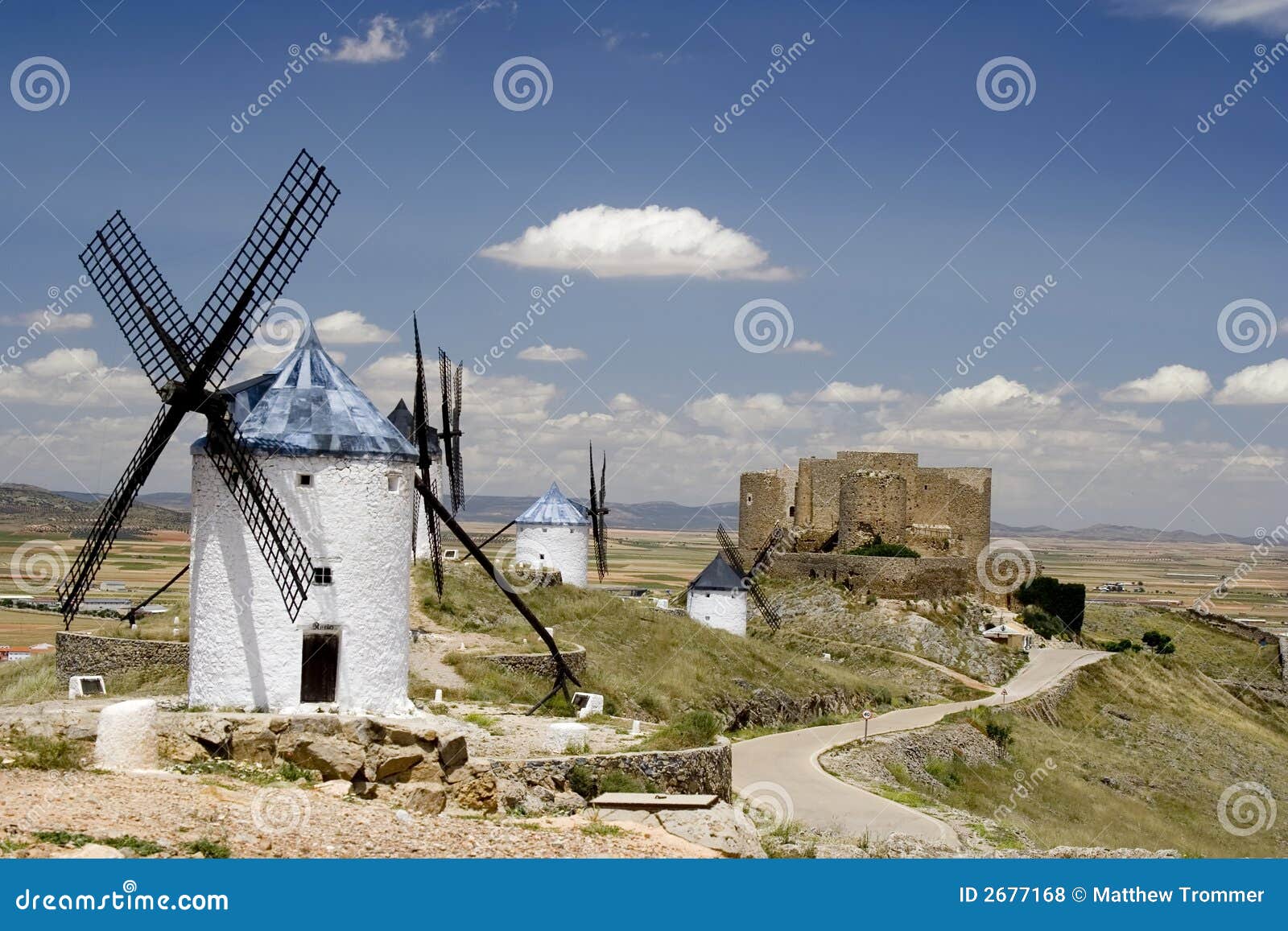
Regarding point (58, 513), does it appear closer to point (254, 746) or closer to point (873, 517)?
point (873, 517)

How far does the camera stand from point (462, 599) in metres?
29.9

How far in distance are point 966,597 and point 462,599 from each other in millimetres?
19475

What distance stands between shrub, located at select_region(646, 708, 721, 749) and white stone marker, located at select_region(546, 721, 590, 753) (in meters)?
0.83

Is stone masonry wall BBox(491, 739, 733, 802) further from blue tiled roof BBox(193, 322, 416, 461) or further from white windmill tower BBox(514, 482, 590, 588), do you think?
white windmill tower BBox(514, 482, 590, 588)

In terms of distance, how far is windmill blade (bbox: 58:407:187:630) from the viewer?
53.8ft

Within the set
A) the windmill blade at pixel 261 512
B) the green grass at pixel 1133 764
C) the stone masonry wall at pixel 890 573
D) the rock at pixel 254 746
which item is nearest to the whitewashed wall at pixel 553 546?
the stone masonry wall at pixel 890 573

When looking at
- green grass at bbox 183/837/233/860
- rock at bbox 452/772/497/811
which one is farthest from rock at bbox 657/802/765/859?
green grass at bbox 183/837/233/860

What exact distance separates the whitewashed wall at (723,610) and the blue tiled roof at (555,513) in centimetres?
411

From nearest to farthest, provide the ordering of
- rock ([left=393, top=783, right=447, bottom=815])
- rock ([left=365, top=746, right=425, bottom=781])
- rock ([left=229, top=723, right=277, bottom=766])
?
rock ([left=393, top=783, right=447, bottom=815])
rock ([left=365, top=746, right=425, bottom=781])
rock ([left=229, top=723, right=277, bottom=766])

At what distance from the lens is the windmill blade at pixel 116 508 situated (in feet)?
53.8

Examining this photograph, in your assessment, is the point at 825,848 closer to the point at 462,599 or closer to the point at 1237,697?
the point at 462,599

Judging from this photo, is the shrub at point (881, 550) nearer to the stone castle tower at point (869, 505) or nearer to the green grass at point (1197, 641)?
the stone castle tower at point (869, 505)

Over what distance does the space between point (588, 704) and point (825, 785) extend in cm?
397

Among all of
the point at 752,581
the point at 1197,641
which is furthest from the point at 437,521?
the point at 1197,641
